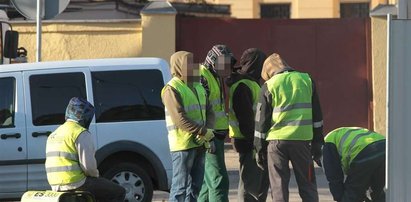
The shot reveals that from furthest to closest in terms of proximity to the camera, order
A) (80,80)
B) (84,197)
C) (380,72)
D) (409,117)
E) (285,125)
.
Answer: (380,72) → (80,80) → (285,125) → (84,197) → (409,117)

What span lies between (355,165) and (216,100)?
173cm

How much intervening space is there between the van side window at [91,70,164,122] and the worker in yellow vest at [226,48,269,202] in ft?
4.45

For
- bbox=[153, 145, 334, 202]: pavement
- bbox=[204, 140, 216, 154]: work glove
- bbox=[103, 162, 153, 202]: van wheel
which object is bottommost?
bbox=[153, 145, 334, 202]: pavement

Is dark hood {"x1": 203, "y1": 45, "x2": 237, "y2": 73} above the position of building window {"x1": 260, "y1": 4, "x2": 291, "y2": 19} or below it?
below

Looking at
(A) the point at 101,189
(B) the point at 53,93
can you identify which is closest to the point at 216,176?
(A) the point at 101,189

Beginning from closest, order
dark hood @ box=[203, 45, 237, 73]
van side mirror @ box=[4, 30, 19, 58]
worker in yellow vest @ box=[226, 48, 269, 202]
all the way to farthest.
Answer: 1. dark hood @ box=[203, 45, 237, 73]
2. worker in yellow vest @ box=[226, 48, 269, 202]
3. van side mirror @ box=[4, 30, 19, 58]

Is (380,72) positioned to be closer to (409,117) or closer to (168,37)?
(168,37)

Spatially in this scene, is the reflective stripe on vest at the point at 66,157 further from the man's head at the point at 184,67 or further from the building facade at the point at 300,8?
the building facade at the point at 300,8

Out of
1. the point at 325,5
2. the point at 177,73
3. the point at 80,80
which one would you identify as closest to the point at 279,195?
the point at 177,73

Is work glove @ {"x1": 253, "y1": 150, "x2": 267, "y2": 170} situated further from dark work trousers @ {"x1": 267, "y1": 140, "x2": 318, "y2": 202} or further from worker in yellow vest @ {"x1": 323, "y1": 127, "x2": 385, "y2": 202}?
worker in yellow vest @ {"x1": 323, "y1": 127, "x2": 385, "y2": 202}

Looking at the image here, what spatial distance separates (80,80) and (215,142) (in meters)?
2.18

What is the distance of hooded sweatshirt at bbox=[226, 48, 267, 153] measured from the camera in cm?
859

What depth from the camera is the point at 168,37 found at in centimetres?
1633

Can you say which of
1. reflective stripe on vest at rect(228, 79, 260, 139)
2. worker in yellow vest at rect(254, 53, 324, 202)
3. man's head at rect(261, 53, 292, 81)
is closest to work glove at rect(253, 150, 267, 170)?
worker in yellow vest at rect(254, 53, 324, 202)
